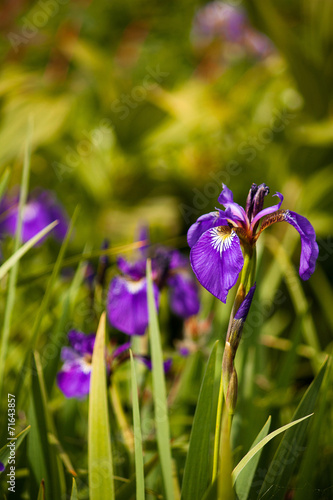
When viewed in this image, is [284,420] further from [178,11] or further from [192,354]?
[178,11]

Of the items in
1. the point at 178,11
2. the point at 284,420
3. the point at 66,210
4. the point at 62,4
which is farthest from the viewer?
the point at 178,11

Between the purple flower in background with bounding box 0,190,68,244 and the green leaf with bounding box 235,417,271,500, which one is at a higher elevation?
the purple flower in background with bounding box 0,190,68,244

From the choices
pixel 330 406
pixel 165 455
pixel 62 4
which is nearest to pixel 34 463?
pixel 165 455

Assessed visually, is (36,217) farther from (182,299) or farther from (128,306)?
(128,306)

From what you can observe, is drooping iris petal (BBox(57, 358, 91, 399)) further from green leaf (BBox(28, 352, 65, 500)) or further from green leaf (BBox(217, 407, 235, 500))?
green leaf (BBox(217, 407, 235, 500))

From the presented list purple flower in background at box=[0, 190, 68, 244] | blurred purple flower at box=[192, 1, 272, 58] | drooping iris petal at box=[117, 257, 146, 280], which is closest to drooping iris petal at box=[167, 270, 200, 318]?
drooping iris petal at box=[117, 257, 146, 280]
